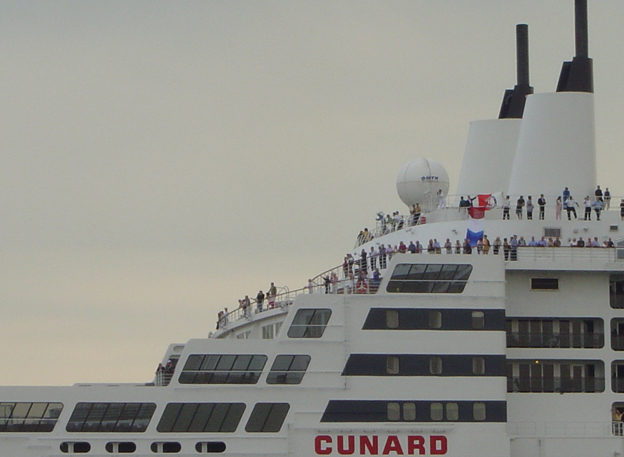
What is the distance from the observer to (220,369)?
59.9 metres

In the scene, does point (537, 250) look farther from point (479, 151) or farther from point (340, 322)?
point (479, 151)

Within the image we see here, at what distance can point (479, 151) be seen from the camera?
7594cm

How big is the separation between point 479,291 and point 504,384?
3.62 metres

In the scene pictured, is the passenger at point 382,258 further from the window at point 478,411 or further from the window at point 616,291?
the window at point 616,291

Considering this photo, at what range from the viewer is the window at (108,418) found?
59219 mm

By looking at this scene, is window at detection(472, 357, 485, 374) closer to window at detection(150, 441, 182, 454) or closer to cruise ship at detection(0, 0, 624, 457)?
cruise ship at detection(0, 0, 624, 457)

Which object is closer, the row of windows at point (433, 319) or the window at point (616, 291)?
the row of windows at point (433, 319)

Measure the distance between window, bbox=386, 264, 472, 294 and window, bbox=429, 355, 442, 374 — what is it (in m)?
2.55

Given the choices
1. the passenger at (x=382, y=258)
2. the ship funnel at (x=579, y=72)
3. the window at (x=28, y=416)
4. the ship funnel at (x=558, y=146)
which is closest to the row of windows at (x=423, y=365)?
the passenger at (x=382, y=258)

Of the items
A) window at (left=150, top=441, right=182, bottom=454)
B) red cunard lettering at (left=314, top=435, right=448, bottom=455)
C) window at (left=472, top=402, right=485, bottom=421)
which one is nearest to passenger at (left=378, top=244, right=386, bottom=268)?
window at (left=472, top=402, right=485, bottom=421)

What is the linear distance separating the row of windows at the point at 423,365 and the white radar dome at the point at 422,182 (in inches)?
533

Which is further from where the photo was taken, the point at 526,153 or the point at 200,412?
the point at 526,153

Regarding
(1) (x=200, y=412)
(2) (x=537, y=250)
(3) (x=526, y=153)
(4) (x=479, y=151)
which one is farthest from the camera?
(4) (x=479, y=151)

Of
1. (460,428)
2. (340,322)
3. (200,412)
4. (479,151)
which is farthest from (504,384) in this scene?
(479,151)
